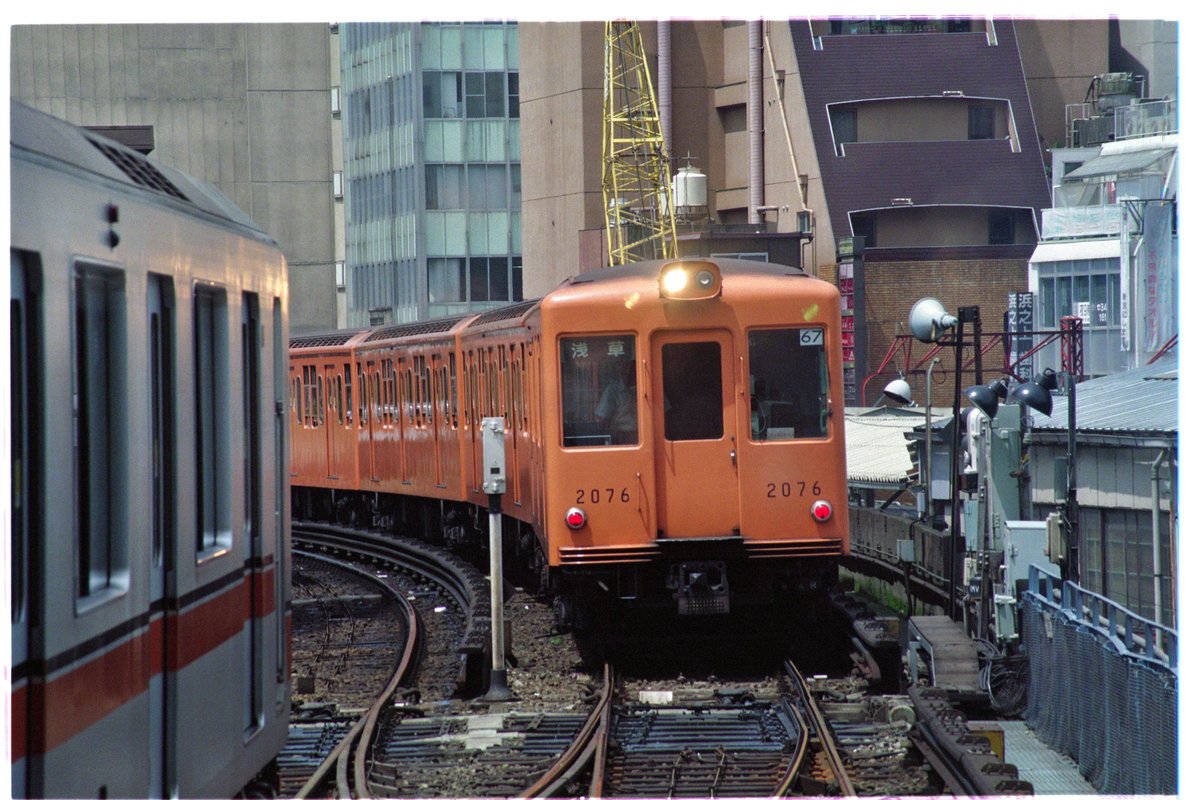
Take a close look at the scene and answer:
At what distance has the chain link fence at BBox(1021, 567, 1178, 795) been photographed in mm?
6852

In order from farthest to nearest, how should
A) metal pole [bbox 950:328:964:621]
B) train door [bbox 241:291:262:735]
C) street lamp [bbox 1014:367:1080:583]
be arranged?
metal pole [bbox 950:328:964:621]
street lamp [bbox 1014:367:1080:583]
train door [bbox 241:291:262:735]

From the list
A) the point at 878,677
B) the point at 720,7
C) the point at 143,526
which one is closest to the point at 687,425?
the point at 878,677

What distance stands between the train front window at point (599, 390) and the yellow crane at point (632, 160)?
97.1 ft

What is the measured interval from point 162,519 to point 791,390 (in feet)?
20.1

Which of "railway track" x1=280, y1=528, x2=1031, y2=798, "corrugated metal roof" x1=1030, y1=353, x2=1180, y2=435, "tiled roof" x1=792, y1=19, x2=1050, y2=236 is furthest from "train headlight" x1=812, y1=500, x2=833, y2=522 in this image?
"tiled roof" x1=792, y1=19, x2=1050, y2=236

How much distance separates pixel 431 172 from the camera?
35094mm

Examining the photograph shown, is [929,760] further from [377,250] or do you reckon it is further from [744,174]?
[744,174]

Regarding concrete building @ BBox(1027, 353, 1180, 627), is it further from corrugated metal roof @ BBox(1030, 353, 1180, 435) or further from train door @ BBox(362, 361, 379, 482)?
train door @ BBox(362, 361, 379, 482)

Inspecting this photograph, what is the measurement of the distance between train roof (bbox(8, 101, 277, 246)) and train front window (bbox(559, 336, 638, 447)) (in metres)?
4.16

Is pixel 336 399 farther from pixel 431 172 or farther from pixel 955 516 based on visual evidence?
pixel 431 172

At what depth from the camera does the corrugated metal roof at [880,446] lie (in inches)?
880

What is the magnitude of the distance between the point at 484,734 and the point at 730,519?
7.93 ft

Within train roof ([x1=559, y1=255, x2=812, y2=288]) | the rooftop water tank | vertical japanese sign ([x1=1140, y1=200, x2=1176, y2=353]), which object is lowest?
train roof ([x1=559, y1=255, x2=812, y2=288])

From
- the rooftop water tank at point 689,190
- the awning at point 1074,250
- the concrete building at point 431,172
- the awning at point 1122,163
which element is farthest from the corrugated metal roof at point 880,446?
the rooftop water tank at point 689,190
